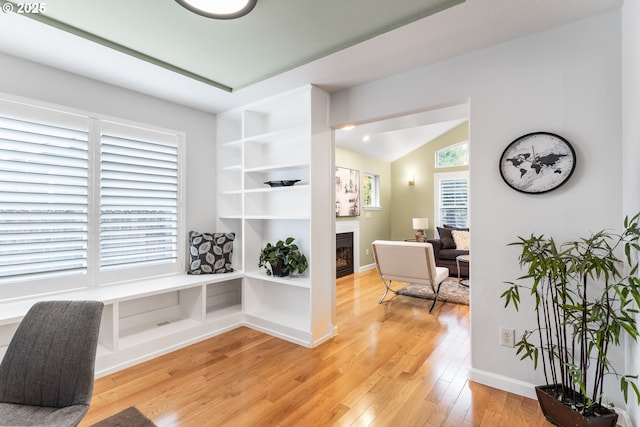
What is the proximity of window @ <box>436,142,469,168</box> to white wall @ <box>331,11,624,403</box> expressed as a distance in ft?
17.2

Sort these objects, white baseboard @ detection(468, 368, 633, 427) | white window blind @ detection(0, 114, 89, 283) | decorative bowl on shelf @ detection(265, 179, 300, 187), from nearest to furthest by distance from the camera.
A: white baseboard @ detection(468, 368, 633, 427) → white window blind @ detection(0, 114, 89, 283) → decorative bowl on shelf @ detection(265, 179, 300, 187)

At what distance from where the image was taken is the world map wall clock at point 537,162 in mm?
1944

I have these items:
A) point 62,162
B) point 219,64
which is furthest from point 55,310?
point 219,64

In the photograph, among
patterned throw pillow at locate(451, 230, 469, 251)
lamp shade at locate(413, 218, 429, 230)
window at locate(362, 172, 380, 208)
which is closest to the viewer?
patterned throw pillow at locate(451, 230, 469, 251)

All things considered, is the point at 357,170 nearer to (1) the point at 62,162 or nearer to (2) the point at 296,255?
(2) the point at 296,255

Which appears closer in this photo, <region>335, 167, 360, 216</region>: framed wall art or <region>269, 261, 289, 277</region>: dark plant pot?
<region>269, 261, 289, 277</region>: dark plant pot

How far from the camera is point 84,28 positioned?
205cm

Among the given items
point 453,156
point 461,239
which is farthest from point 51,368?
point 453,156

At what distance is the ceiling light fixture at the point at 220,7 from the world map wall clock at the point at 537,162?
193cm

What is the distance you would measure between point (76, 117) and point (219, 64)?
1.35 metres

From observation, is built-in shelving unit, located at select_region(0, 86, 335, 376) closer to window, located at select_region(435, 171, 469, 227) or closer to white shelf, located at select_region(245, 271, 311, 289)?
white shelf, located at select_region(245, 271, 311, 289)

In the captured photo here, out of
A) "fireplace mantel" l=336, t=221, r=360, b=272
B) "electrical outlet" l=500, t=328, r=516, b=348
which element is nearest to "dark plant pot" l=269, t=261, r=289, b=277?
"electrical outlet" l=500, t=328, r=516, b=348

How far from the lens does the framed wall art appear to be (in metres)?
5.96
